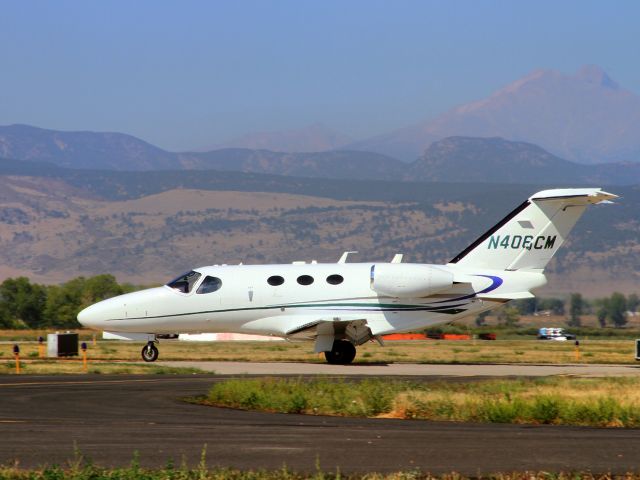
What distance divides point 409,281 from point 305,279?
9.85 ft

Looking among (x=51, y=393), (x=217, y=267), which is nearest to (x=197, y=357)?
→ (x=217, y=267)

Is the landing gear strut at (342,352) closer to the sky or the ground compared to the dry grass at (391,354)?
closer to the sky

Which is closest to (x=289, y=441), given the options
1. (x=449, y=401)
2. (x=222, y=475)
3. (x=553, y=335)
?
(x=222, y=475)

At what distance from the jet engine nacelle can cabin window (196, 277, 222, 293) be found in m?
4.51

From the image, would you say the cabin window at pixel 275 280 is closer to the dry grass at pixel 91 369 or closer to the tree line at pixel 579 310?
the dry grass at pixel 91 369

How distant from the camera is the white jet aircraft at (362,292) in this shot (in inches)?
1332

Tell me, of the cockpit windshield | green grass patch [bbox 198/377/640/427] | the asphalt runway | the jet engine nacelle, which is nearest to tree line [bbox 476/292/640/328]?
the cockpit windshield

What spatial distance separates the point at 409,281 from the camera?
110ft

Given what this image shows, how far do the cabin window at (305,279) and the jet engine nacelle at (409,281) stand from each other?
1805 mm

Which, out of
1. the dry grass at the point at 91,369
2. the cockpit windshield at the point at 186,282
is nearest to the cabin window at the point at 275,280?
the cockpit windshield at the point at 186,282

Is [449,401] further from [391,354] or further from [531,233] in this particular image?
[391,354]

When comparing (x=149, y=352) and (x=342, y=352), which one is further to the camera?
(x=149, y=352)

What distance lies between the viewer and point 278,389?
74.1 ft

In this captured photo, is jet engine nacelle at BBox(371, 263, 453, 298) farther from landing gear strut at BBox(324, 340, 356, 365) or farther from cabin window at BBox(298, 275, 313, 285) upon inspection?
landing gear strut at BBox(324, 340, 356, 365)
